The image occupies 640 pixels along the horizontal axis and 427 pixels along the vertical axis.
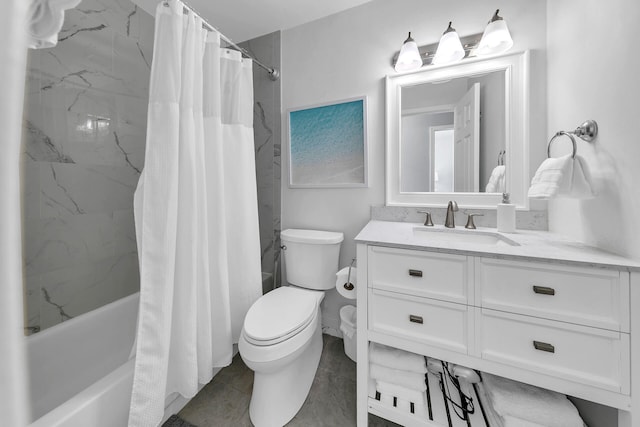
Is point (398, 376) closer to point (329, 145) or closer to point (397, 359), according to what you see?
point (397, 359)

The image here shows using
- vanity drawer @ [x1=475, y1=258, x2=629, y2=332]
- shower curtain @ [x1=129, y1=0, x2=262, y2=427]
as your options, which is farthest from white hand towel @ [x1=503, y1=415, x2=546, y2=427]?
shower curtain @ [x1=129, y1=0, x2=262, y2=427]

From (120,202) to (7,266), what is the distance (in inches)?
56.7

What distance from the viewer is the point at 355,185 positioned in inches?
65.8

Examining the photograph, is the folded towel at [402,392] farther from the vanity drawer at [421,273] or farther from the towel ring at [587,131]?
the towel ring at [587,131]

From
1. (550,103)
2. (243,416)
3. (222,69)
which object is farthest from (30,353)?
(550,103)

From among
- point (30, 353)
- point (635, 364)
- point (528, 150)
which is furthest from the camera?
point (528, 150)

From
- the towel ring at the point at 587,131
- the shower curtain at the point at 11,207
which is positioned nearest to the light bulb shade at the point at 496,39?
the towel ring at the point at 587,131

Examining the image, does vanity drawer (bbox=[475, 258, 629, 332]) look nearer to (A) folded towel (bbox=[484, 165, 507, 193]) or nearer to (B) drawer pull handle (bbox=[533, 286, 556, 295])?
(B) drawer pull handle (bbox=[533, 286, 556, 295])

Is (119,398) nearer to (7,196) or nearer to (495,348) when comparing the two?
(7,196)

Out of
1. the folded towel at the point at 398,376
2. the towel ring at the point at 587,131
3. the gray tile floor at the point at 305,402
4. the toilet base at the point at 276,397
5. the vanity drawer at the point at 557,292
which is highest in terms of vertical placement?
the towel ring at the point at 587,131

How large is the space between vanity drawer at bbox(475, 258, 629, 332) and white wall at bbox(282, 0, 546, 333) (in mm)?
762

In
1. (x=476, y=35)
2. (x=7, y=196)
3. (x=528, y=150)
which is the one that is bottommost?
(x=7, y=196)

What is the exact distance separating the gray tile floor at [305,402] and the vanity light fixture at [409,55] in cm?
191

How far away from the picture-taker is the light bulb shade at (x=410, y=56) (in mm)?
1418
